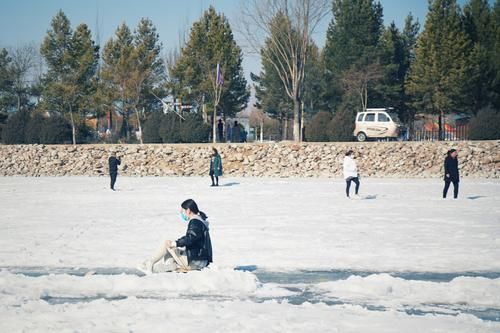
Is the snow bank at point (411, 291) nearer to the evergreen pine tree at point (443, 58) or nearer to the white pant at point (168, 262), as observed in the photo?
the white pant at point (168, 262)

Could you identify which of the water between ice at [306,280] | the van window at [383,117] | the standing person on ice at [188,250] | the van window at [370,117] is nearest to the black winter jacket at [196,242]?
the standing person on ice at [188,250]

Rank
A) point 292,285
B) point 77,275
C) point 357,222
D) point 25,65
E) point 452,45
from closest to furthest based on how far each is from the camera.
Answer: point 292,285
point 77,275
point 357,222
point 452,45
point 25,65

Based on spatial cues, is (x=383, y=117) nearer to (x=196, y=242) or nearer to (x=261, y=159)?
(x=261, y=159)

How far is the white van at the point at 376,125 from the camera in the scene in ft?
123

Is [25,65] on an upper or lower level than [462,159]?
upper

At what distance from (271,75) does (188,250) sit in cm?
4596

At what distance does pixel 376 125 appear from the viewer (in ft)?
124

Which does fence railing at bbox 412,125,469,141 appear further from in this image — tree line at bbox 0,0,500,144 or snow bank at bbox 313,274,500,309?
snow bank at bbox 313,274,500,309

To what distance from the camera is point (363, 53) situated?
47.8 meters

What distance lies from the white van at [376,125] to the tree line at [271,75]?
4.59 ft

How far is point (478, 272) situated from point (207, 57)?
3970cm

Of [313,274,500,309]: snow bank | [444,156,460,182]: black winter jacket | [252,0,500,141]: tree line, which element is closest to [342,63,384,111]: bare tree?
[252,0,500,141]: tree line

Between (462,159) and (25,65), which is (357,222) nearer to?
(462,159)

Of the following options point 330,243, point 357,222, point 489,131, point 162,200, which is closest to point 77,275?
point 330,243
